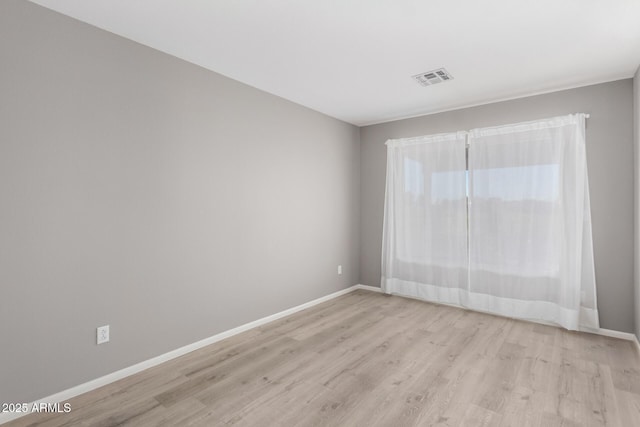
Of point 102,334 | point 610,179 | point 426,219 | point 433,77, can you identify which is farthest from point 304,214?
point 610,179

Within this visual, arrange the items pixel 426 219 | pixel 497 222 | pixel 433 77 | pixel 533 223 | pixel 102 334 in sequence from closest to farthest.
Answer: pixel 102 334, pixel 433 77, pixel 533 223, pixel 497 222, pixel 426 219

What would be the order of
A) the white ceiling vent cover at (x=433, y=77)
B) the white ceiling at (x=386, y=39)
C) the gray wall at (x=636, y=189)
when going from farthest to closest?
1. the white ceiling vent cover at (x=433, y=77)
2. the gray wall at (x=636, y=189)
3. the white ceiling at (x=386, y=39)

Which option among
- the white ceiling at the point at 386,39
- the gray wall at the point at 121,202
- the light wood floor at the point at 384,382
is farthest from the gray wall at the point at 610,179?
the gray wall at the point at 121,202

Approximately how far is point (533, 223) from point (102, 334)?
14.2ft

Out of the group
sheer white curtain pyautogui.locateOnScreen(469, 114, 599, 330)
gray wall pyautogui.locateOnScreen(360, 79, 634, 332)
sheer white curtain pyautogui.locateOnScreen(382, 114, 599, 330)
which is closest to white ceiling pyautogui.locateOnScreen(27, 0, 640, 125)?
gray wall pyautogui.locateOnScreen(360, 79, 634, 332)

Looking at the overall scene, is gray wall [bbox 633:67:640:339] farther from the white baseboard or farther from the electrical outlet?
the electrical outlet

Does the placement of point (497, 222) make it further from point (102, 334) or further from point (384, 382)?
Result: point (102, 334)

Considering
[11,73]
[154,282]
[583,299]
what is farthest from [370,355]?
[11,73]

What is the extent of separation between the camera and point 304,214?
13.9 feet

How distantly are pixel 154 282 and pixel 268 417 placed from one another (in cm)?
144

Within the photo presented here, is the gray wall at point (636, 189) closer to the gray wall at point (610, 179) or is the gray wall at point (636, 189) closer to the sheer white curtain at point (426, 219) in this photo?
the gray wall at point (610, 179)

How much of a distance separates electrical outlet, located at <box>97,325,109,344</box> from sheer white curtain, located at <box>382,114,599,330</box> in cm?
356

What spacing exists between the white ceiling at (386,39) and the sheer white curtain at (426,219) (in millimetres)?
1025

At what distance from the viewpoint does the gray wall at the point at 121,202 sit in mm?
2039
